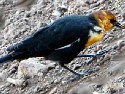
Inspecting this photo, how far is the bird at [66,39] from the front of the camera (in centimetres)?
538

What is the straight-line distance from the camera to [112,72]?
16.9 ft

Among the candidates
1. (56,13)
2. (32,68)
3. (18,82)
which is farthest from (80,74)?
(56,13)

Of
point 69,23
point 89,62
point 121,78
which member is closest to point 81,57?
point 89,62

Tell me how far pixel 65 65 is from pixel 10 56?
668mm

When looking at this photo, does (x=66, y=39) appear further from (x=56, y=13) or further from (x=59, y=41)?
(x=56, y=13)

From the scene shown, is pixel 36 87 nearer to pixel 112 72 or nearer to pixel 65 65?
pixel 65 65

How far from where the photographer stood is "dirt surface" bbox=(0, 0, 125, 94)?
5176mm

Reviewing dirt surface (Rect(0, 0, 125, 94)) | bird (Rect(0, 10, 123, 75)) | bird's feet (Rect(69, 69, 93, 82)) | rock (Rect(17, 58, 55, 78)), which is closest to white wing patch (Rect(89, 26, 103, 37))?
bird (Rect(0, 10, 123, 75))

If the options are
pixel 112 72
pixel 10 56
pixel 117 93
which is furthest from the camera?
pixel 10 56

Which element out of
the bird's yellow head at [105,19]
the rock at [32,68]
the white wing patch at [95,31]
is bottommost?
the rock at [32,68]

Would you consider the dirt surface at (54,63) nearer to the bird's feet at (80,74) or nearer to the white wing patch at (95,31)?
the bird's feet at (80,74)

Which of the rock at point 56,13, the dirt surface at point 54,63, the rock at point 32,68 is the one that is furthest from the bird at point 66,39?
the rock at point 56,13

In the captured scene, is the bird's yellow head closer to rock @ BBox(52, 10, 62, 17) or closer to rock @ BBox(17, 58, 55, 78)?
rock @ BBox(17, 58, 55, 78)

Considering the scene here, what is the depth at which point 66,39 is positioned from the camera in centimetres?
538
